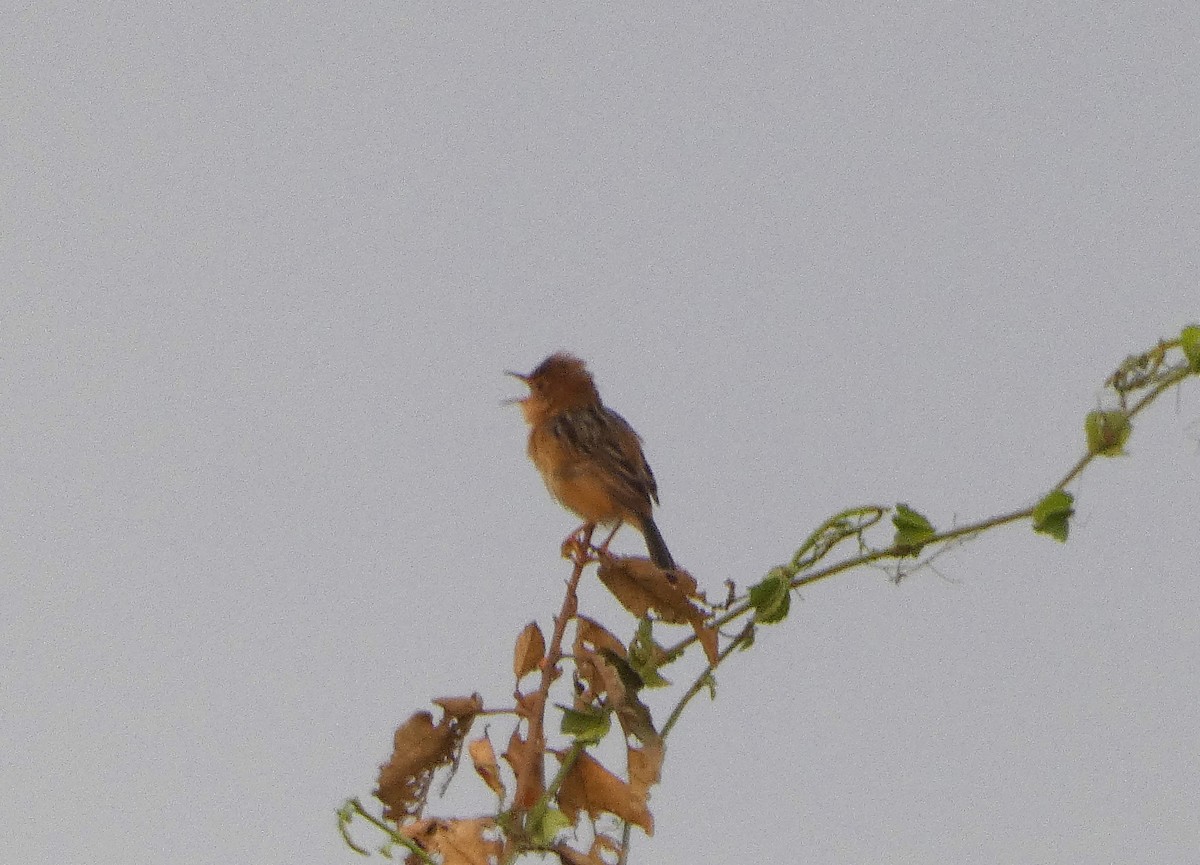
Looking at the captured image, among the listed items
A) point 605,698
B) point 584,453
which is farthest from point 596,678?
point 584,453

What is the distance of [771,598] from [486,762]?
45cm

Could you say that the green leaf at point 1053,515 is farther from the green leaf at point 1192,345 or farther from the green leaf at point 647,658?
the green leaf at point 647,658

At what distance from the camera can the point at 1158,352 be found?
7.03ft

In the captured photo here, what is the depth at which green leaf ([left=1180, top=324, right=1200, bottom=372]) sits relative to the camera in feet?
6.78

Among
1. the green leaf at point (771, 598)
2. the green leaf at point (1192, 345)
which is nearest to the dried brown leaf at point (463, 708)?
the green leaf at point (771, 598)

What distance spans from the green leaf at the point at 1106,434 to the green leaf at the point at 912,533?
0.80 ft

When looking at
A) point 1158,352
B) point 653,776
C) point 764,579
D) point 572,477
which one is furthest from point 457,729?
point 572,477

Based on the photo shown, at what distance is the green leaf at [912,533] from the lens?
7.00ft

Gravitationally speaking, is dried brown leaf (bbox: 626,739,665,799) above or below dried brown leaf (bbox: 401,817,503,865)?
above

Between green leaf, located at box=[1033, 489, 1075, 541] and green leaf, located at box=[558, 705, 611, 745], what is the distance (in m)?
0.63

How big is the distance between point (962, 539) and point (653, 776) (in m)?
0.52

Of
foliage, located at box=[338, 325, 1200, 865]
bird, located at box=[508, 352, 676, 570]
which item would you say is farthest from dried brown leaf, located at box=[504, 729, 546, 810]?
bird, located at box=[508, 352, 676, 570]

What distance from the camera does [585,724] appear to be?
2.10 meters

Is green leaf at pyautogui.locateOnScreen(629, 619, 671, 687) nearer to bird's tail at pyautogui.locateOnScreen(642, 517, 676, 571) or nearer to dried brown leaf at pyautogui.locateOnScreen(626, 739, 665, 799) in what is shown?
dried brown leaf at pyautogui.locateOnScreen(626, 739, 665, 799)
